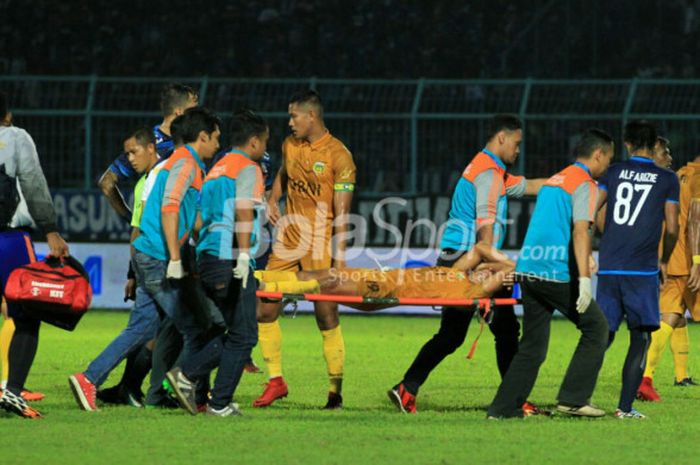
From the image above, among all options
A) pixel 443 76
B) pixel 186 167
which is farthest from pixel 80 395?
pixel 443 76

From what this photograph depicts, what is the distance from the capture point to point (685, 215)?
497 inches

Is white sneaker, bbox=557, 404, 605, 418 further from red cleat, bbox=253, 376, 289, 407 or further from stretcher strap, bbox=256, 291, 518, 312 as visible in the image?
red cleat, bbox=253, 376, 289, 407

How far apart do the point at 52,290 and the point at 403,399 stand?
2587 millimetres

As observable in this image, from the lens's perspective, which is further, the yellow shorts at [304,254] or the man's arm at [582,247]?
the yellow shorts at [304,254]

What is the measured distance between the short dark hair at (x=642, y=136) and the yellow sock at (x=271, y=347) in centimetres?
305

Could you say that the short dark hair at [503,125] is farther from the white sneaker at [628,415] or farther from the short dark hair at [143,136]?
the short dark hair at [143,136]

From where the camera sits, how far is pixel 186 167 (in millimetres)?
9508

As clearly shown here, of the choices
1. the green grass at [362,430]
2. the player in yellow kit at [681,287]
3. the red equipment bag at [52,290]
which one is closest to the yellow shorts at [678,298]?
the player in yellow kit at [681,287]

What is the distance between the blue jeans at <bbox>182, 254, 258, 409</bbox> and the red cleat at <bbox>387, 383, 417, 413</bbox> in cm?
121

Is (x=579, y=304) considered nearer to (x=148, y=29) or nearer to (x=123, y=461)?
(x=123, y=461)

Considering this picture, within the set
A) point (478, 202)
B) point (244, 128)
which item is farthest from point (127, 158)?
point (478, 202)

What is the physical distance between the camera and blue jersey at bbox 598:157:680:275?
1002 centimetres

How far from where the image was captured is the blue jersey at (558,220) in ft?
31.0

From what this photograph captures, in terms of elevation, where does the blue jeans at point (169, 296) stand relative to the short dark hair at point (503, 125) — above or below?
below
